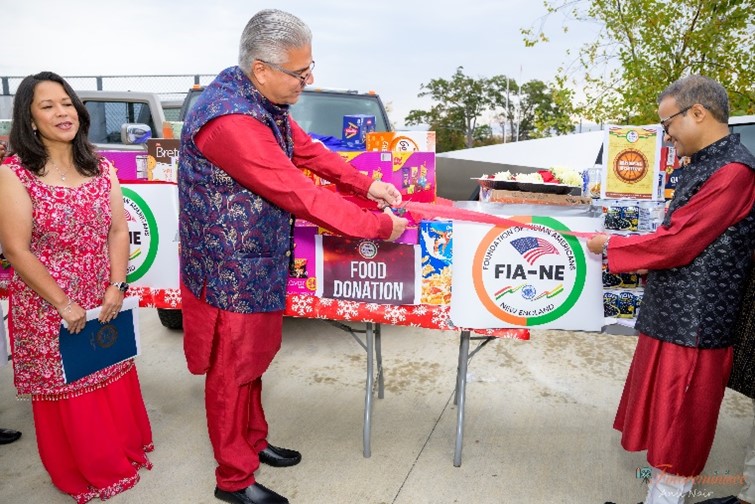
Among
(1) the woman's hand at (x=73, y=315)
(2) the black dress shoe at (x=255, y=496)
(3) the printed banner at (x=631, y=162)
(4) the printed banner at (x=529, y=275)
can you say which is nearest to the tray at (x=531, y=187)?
(3) the printed banner at (x=631, y=162)

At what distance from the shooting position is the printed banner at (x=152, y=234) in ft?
9.31

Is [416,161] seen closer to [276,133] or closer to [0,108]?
[276,133]

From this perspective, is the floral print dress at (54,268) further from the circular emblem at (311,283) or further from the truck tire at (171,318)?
the truck tire at (171,318)

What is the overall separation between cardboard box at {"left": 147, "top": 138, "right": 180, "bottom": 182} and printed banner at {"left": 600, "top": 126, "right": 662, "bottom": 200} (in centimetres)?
222

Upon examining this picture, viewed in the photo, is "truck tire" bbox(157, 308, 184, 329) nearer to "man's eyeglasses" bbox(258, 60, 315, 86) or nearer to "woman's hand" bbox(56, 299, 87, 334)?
"woman's hand" bbox(56, 299, 87, 334)

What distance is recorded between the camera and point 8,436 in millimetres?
2904

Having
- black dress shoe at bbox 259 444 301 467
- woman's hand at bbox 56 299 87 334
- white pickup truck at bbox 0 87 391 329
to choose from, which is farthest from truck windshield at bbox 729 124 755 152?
woman's hand at bbox 56 299 87 334

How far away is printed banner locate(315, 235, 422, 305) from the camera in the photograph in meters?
2.46

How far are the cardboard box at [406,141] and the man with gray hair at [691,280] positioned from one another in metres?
1.02

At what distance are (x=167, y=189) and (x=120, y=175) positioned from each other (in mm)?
637

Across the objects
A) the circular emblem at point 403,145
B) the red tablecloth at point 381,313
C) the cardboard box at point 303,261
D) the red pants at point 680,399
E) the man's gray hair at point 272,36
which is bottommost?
the red pants at point 680,399

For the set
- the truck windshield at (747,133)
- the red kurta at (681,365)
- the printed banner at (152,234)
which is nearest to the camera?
the red kurta at (681,365)

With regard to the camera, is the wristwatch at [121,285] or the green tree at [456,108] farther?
the green tree at [456,108]

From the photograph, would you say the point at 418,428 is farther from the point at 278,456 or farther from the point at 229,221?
the point at 229,221
